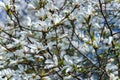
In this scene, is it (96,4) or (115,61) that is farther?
(96,4)

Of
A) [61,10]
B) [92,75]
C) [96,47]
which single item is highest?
[61,10]

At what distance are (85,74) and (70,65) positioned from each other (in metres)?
0.49

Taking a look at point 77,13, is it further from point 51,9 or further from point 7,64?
point 7,64

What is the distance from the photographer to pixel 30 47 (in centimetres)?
335

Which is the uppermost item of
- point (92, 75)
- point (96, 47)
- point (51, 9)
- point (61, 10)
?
point (61, 10)

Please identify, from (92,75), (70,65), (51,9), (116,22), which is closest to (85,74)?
(92,75)

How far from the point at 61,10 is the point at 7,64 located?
835mm

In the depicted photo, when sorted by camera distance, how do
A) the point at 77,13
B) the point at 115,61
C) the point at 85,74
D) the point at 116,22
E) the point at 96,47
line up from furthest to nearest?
the point at 116,22, the point at 115,61, the point at 85,74, the point at 77,13, the point at 96,47

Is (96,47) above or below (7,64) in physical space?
below

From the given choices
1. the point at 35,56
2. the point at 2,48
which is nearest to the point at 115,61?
the point at 35,56

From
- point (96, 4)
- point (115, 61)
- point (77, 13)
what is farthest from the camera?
point (96, 4)

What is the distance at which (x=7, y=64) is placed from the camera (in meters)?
3.94

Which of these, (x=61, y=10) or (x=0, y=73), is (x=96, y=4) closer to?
(x=61, y=10)

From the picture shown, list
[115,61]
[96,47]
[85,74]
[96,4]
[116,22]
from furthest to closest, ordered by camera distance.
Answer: [116,22], [96,4], [115,61], [85,74], [96,47]
